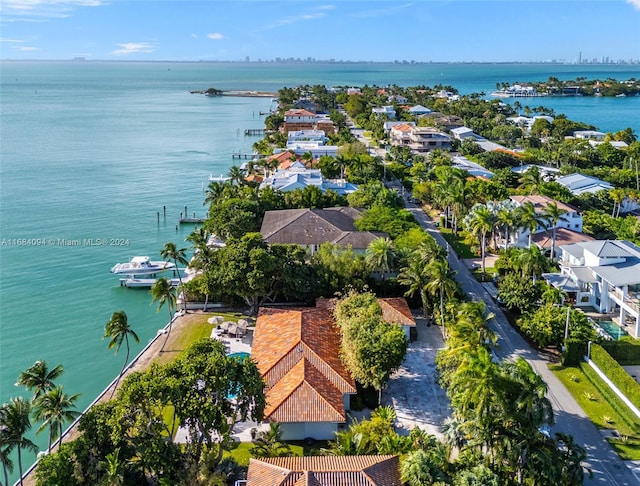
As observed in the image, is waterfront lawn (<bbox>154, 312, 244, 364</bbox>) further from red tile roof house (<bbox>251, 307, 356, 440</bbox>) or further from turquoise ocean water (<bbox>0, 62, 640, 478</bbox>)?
red tile roof house (<bbox>251, 307, 356, 440</bbox>)

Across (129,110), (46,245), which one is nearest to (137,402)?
(46,245)

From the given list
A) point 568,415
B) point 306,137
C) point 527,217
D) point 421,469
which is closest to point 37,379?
point 421,469

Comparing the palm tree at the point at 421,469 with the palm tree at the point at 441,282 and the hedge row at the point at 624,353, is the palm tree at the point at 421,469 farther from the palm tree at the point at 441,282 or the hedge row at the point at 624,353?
the hedge row at the point at 624,353

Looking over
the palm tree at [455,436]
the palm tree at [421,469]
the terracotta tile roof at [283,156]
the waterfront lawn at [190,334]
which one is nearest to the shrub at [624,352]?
the palm tree at [455,436]

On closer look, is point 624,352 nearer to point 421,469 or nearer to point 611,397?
point 611,397

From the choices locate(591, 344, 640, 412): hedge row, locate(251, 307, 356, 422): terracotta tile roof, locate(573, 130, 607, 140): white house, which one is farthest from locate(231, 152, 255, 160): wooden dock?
locate(591, 344, 640, 412): hedge row

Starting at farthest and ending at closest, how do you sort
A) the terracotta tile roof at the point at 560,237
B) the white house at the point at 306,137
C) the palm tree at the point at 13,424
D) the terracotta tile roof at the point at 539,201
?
the white house at the point at 306,137
the terracotta tile roof at the point at 539,201
the terracotta tile roof at the point at 560,237
the palm tree at the point at 13,424

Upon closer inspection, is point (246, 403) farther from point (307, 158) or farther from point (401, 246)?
point (307, 158)
